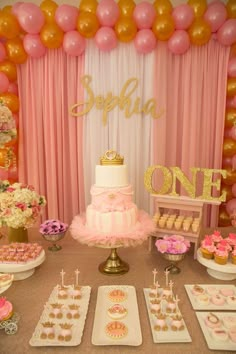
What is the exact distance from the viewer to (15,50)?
3.28 m

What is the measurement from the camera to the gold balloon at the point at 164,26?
3033 millimetres

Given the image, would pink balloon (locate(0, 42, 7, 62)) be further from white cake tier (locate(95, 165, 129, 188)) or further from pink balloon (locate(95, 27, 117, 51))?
white cake tier (locate(95, 165, 129, 188))

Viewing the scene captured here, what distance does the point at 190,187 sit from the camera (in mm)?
2076

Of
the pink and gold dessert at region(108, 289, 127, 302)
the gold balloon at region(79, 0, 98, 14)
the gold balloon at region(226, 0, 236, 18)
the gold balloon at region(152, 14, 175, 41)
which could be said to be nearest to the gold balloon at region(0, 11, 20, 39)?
the gold balloon at region(79, 0, 98, 14)

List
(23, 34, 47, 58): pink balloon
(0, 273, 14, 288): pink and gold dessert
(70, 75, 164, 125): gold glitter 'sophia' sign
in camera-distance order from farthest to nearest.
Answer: (70, 75, 164, 125): gold glitter 'sophia' sign < (23, 34, 47, 58): pink balloon < (0, 273, 14, 288): pink and gold dessert

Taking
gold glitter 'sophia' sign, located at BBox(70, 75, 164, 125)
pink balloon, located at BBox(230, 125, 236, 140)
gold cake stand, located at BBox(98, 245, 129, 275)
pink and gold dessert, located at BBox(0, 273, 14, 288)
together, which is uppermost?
gold glitter 'sophia' sign, located at BBox(70, 75, 164, 125)

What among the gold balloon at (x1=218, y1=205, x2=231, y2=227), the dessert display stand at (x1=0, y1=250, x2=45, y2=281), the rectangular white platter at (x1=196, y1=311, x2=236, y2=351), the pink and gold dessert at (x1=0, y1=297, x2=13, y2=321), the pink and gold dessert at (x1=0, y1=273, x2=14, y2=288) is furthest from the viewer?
the gold balloon at (x1=218, y1=205, x2=231, y2=227)

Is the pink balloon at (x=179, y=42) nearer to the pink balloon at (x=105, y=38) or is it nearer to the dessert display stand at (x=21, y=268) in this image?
the pink balloon at (x=105, y=38)

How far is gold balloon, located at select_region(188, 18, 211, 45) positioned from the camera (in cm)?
305

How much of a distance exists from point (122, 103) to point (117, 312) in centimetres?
272

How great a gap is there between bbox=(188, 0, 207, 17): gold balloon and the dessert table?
2482mm

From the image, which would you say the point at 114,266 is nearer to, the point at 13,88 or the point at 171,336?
the point at 171,336

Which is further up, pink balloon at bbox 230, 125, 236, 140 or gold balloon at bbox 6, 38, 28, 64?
gold balloon at bbox 6, 38, 28, 64

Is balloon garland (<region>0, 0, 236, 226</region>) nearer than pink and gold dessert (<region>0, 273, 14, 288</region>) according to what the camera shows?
No
